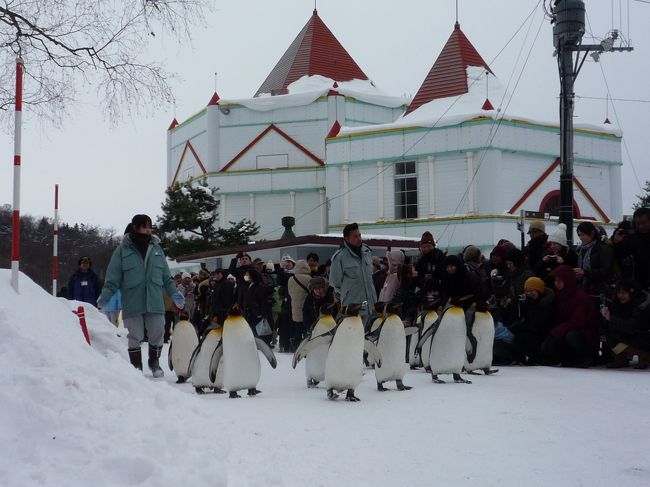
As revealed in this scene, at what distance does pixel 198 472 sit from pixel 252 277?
1003 cm

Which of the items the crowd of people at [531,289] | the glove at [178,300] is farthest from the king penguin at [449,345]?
the glove at [178,300]

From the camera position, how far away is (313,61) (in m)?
41.0

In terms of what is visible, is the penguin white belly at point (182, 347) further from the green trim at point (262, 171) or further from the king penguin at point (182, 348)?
the green trim at point (262, 171)

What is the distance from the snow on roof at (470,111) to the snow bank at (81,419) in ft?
86.8

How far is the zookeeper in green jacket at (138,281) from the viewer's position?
864 centimetres

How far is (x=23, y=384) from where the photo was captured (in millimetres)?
4234

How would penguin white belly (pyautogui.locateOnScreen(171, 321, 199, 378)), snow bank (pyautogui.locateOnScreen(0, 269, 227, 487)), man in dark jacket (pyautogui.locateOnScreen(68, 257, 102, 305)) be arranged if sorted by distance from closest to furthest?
snow bank (pyautogui.locateOnScreen(0, 269, 227, 487))
penguin white belly (pyautogui.locateOnScreen(171, 321, 199, 378))
man in dark jacket (pyautogui.locateOnScreen(68, 257, 102, 305))

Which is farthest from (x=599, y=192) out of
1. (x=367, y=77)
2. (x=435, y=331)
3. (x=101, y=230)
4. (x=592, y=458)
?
(x=101, y=230)

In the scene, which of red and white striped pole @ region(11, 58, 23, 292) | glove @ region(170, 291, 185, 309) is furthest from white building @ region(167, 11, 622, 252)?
red and white striped pole @ region(11, 58, 23, 292)

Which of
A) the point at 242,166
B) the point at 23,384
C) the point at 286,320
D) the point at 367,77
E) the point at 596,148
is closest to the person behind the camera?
the point at 23,384

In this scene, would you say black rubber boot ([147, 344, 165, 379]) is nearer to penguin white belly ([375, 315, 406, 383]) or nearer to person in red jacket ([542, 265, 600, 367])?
penguin white belly ([375, 315, 406, 383])

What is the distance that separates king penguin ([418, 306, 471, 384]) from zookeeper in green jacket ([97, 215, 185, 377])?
2.82 meters

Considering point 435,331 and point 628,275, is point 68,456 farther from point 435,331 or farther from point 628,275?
point 628,275

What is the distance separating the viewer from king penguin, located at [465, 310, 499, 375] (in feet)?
31.3
